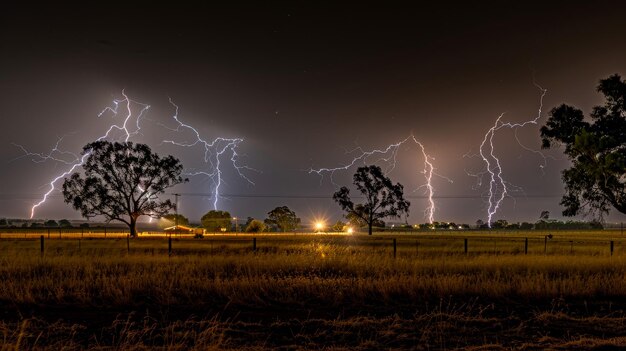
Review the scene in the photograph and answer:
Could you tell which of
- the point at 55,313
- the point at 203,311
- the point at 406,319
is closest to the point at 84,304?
the point at 55,313

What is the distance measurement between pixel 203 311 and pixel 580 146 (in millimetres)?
19006

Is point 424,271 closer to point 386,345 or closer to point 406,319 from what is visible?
point 406,319

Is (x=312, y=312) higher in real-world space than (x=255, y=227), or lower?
higher

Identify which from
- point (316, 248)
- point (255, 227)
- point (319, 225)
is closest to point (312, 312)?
point (316, 248)

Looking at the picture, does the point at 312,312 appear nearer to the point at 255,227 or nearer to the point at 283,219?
the point at 255,227

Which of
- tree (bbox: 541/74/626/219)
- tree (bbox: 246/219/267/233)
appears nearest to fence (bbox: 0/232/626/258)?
tree (bbox: 541/74/626/219)

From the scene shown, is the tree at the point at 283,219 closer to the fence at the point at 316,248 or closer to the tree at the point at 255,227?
the tree at the point at 255,227

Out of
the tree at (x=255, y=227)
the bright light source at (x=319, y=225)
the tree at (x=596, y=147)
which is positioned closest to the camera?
the tree at (x=596, y=147)

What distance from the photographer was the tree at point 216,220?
9897 cm

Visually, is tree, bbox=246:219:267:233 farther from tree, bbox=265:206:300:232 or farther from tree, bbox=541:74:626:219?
tree, bbox=541:74:626:219

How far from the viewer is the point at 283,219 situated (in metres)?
107

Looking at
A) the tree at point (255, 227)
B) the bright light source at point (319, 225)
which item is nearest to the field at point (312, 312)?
the tree at point (255, 227)

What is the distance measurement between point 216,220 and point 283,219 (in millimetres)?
14740

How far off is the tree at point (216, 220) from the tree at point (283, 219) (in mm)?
9519
